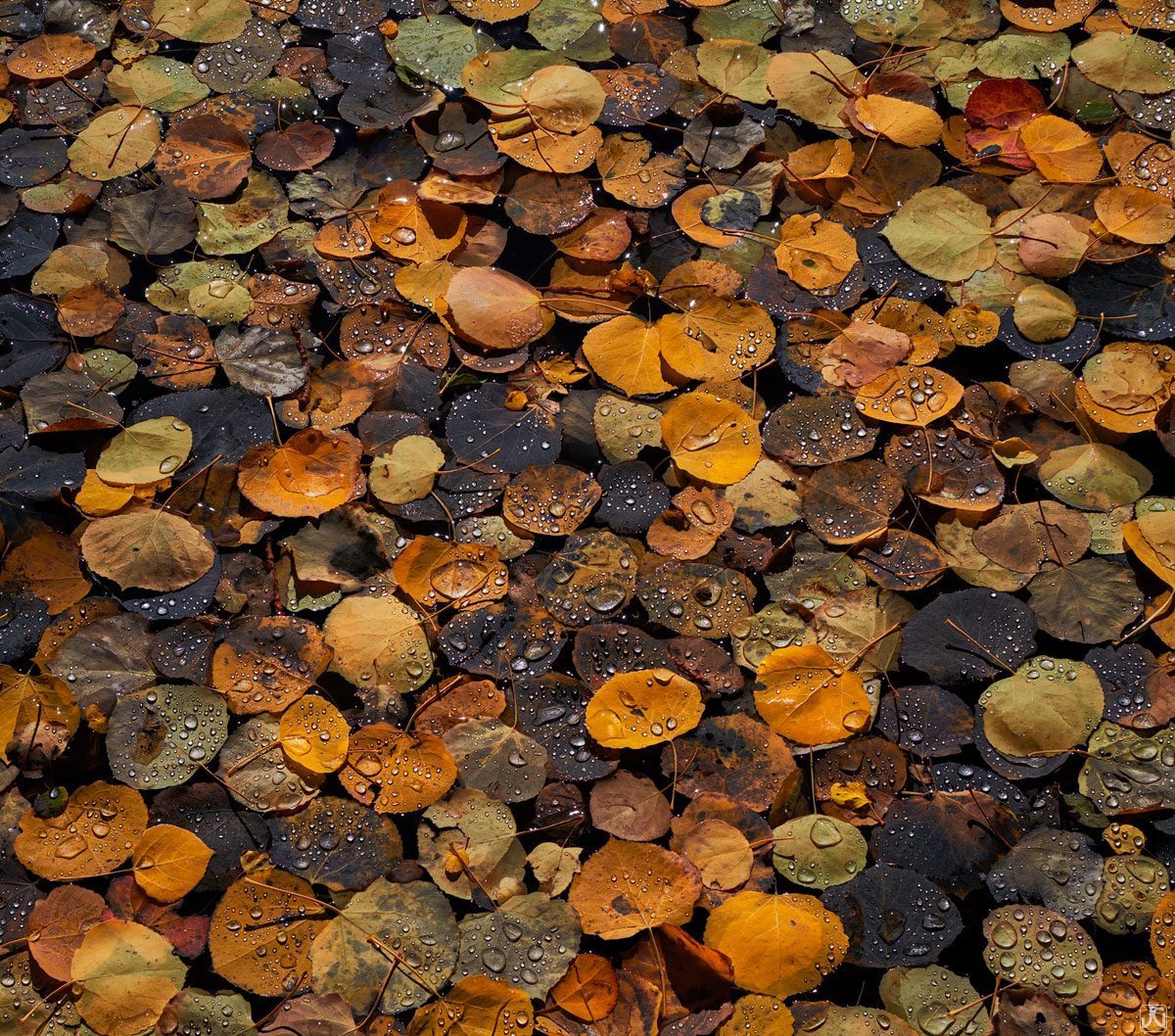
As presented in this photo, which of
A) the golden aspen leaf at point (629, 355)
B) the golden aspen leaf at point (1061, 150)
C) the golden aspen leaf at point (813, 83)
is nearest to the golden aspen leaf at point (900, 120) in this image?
the golden aspen leaf at point (813, 83)

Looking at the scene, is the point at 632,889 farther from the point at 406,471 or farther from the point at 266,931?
the point at 406,471

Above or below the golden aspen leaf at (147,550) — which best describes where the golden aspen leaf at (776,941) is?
below

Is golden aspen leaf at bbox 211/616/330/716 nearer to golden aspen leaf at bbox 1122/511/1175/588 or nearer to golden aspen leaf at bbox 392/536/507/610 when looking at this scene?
golden aspen leaf at bbox 392/536/507/610

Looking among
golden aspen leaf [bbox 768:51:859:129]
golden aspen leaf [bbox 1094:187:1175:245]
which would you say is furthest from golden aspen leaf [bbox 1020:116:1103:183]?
golden aspen leaf [bbox 768:51:859:129]

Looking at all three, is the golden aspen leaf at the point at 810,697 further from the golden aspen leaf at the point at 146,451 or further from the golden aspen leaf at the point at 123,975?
the golden aspen leaf at the point at 146,451

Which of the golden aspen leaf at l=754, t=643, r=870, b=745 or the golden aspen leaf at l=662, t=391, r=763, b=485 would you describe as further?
the golden aspen leaf at l=662, t=391, r=763, b=485

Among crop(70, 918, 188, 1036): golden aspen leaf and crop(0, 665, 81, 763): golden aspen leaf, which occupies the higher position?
crop(0, 665, 81, 763): golden aspen leaf
